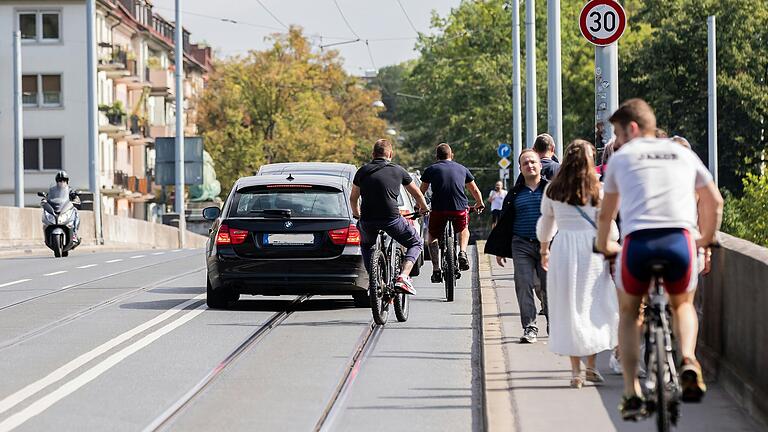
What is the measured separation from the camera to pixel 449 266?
17234 millimetres

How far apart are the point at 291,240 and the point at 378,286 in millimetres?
1868

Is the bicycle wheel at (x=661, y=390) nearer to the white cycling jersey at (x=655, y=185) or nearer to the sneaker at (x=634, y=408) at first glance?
the sneaker at (x=634, y=408)

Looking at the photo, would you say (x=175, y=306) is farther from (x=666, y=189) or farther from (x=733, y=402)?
(x=666, y=189)

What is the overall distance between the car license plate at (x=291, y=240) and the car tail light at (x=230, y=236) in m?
0.26

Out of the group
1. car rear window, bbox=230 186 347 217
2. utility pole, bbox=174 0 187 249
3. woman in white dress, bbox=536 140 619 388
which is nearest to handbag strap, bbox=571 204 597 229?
woman in white dress, bbox=536 140 619 388

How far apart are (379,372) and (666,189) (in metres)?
4.40

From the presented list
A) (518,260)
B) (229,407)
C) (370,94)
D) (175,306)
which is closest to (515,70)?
(175,306)

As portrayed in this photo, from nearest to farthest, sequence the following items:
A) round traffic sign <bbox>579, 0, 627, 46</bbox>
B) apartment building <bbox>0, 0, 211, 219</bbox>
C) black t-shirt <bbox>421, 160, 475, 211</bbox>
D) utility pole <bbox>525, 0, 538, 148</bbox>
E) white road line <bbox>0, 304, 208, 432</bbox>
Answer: white road line <bbox>0, 304, 208, 432</bbox> → round traffic sign <bbox>579, 0, 627, 46</bbox> → black t-shirt <bbox>421, 160, 475, 211</bbox> → utility pole <bbox>525, 0, 538, 148</bbox> → apartment building <bbox>0, 0, 211, 219</bbox>

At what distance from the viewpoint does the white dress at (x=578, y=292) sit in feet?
32.5

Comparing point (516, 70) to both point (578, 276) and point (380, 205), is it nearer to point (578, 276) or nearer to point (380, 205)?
point (380, 205)

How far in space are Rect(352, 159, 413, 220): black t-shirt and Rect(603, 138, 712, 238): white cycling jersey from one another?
7.26m

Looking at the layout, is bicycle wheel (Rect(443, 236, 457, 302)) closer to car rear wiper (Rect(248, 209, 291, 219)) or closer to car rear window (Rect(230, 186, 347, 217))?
car rear window (Rect(230, 186, 347, 217))

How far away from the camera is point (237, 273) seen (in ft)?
52.3

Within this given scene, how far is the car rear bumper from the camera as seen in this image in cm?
1582
